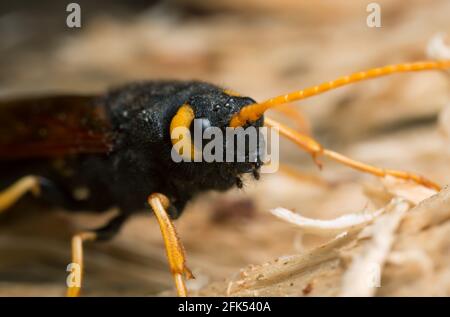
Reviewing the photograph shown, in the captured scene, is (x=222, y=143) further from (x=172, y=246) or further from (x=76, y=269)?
(x=76, y=269)

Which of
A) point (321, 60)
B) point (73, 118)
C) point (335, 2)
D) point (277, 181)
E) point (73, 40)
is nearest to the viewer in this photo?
point (73, 118)

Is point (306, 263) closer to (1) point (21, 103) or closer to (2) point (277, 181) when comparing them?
(2) point (277, 181)

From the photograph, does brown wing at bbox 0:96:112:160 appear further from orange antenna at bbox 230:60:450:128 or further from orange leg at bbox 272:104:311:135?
orange leg at bbox 272:104:311:135

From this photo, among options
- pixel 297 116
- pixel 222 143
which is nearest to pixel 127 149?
pixel 222 143

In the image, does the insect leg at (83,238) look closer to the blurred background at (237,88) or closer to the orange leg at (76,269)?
the orange leg at (76,269)
